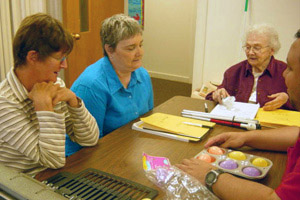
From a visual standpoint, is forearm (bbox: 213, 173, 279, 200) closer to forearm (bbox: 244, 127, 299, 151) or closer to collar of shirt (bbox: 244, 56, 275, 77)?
forearm (bbox: 244, 127, 299, 151)

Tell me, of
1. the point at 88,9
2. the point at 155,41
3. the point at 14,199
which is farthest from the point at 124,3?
the point at 14,199

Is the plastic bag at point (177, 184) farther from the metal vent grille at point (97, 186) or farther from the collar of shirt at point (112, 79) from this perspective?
the collar of shirt at point (112, 79)

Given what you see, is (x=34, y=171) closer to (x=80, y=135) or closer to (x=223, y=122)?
(x=80, y=135)

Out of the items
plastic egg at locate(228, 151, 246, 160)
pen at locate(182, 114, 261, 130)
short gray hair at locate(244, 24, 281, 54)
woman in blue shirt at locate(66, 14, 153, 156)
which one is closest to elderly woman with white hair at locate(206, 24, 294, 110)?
short gray hair at locate(244, 24, 281, 54)

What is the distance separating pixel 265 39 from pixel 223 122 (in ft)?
3.18

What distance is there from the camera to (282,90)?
7.20ft

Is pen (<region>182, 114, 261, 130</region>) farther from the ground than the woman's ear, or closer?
closer

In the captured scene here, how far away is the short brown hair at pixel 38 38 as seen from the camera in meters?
1.15

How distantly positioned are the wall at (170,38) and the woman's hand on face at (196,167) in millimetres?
A: 4173

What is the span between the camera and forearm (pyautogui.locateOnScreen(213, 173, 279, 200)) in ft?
2.96

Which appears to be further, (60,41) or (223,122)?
(223,122)

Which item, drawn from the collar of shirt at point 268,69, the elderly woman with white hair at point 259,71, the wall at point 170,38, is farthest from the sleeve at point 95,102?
the wall at point 170,38

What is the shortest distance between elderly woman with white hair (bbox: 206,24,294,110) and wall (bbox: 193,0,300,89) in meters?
1.01

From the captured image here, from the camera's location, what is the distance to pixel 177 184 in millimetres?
1021
